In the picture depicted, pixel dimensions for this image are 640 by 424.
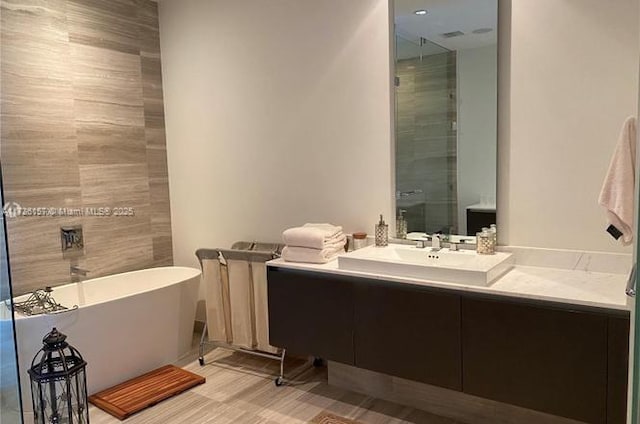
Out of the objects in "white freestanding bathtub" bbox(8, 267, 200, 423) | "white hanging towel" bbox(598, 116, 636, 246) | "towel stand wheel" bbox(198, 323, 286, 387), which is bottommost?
"towel stand wheel" bbox(198, 323, 286, 387)

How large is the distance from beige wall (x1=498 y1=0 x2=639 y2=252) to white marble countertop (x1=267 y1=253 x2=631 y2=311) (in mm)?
163

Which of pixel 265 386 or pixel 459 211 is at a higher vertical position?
pixel 459 211

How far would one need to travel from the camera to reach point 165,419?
9.39 ft

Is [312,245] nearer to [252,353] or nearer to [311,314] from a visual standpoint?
[311,314]

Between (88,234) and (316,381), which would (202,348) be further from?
(88,234)

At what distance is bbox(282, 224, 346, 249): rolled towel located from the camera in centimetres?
293

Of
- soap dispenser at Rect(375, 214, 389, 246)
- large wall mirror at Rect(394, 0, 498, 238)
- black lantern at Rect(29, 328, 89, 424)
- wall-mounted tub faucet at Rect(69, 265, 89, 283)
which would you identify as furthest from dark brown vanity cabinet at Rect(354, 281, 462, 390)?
wall-mounted tub faucet at Rect(69, 265, 89, 283)

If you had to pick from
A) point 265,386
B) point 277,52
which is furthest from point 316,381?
point 277,52

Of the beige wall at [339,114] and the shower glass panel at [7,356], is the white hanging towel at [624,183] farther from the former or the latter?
the shower glass panel at [7,356]

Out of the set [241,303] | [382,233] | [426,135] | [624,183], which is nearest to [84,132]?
[241,303]

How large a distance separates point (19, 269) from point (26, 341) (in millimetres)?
684

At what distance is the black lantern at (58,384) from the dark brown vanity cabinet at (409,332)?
139cm

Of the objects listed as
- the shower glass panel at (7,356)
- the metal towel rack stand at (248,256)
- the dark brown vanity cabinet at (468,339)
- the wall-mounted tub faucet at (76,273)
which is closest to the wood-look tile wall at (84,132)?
the wall-mounted tub faucet at (76,273)

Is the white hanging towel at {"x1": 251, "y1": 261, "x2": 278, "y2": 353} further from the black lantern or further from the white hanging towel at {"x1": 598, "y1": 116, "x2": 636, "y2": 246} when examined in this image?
the white hanging towel at {"x1": 598, "y1": 116, "x2": 636, "y2": 246}
